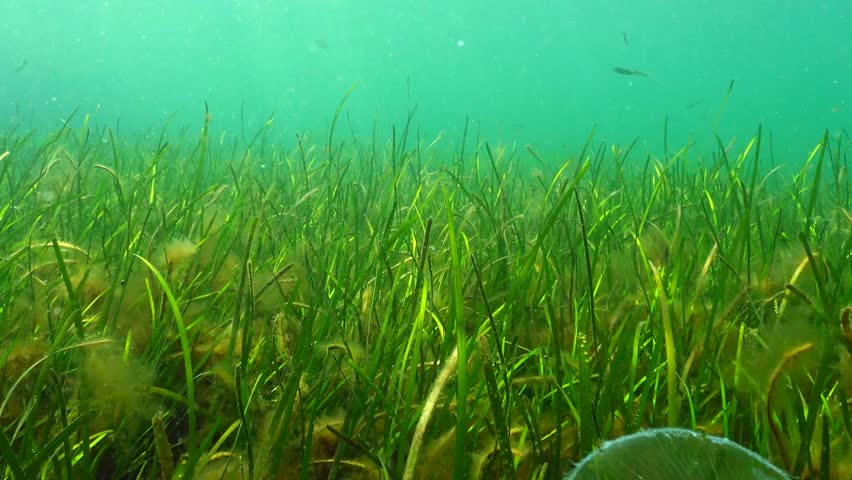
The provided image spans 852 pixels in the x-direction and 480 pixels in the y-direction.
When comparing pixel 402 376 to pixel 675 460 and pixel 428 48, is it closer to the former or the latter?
pixel 675 460

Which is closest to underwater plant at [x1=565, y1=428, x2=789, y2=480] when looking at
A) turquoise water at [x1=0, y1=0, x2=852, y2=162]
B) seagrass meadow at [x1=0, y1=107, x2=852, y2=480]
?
seagrass meadow at [x1=0, y1=107, x2=852, y2=480]

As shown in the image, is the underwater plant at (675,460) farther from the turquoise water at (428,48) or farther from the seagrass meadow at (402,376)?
the turquoise water at (428,48)

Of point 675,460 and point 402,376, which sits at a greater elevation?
point 675,460

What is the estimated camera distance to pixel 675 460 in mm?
614

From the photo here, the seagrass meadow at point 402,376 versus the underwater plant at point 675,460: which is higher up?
the underwater plant at point 675,460

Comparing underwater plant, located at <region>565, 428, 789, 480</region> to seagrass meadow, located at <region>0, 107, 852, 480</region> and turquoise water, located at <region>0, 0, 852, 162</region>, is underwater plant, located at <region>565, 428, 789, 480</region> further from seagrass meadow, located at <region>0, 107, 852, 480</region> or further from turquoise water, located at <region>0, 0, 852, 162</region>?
turquoise water, located at <region>0, 0, 852, 162</region>

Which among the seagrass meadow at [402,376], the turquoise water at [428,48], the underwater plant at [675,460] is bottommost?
the seagrass meadow at [402,376]

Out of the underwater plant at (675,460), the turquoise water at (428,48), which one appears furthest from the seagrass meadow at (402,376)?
the turquoise water at (428,48)

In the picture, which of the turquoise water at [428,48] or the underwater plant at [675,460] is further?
the turquoise water at [428,48]

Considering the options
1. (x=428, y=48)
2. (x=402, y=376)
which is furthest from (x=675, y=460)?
(x=428, y=48)

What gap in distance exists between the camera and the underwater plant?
605mm

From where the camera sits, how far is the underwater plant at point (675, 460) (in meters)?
0.61

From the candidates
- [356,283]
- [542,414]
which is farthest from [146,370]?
[542,414]

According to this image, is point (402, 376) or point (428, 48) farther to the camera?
point (428, 48)
